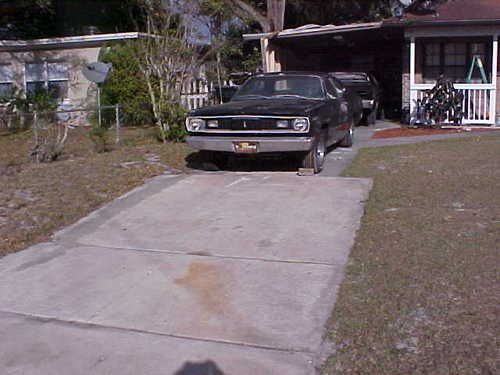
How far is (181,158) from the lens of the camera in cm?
1201

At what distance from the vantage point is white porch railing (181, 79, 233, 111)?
1683 cm

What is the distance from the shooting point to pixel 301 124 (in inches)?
389

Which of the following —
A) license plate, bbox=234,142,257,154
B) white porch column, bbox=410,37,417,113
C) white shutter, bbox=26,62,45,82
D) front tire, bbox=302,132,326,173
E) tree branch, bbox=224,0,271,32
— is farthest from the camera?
tree branch, bbox=224,0,271,32

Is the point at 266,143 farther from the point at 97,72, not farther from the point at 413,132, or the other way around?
the point at 97,72

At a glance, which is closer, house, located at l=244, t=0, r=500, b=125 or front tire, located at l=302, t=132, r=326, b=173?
front tire, located at l=302, t=132, r=326, b=173

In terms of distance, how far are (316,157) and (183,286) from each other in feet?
16.8

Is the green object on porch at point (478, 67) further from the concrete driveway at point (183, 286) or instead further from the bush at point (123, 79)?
the concrete driveway at point (183, 286)

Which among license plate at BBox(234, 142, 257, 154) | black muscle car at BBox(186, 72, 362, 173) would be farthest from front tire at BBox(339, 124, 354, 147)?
license plate at BBox(234, 142, 257, 154)

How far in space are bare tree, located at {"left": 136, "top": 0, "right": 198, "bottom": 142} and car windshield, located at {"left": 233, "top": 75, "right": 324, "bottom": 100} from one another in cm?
264

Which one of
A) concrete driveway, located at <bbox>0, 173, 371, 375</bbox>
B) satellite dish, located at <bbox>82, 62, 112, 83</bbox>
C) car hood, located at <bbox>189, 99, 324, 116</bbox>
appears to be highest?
satellite dish, located at <bbox>82, 62, 112, 83</bbox>

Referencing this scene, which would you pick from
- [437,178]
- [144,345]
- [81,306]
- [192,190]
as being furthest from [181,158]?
[144,345]

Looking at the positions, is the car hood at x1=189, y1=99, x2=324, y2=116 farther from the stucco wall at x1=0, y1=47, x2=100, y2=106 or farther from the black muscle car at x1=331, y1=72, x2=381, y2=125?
the stucco wall at x1=0, y1=47, x2=100, y2=106

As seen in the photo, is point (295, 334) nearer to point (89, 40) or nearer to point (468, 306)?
point (468, 306)

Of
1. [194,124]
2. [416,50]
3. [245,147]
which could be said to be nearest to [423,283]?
[245,147]
